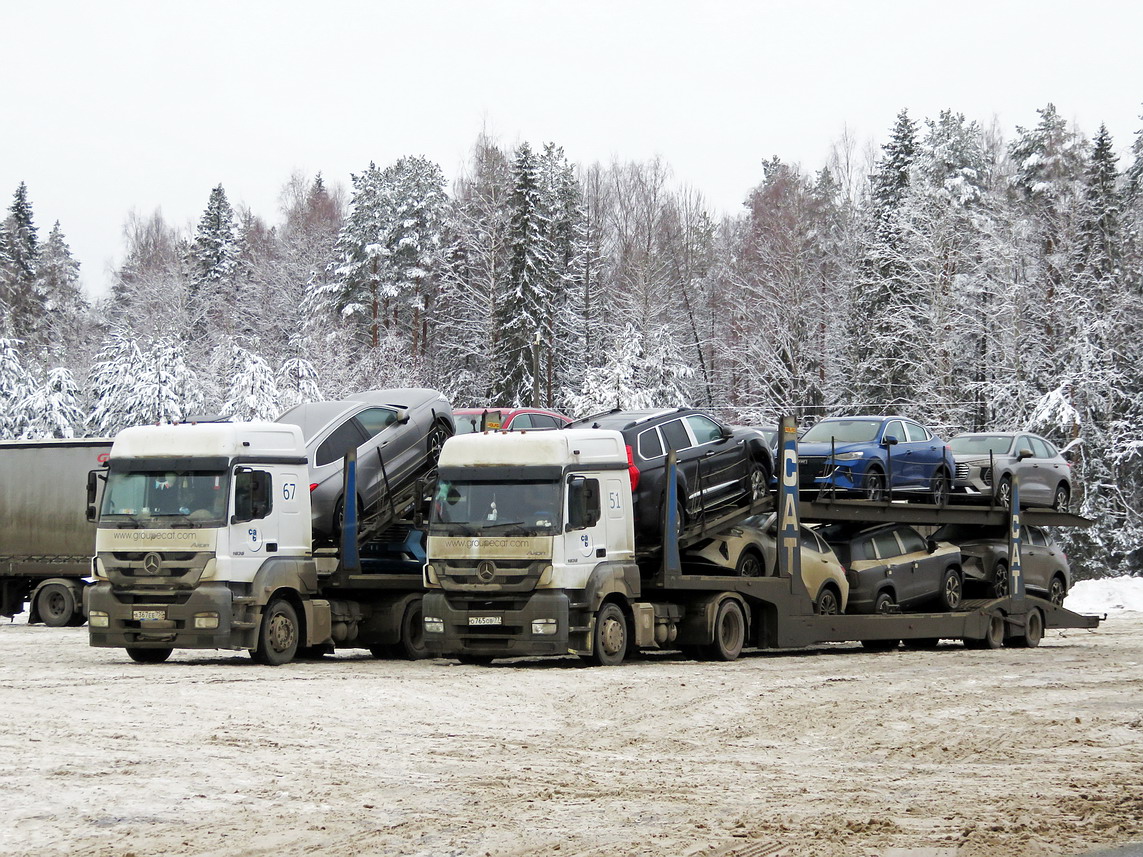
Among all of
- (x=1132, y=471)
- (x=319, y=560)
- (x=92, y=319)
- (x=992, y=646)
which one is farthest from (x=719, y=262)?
(x=319, y=560)

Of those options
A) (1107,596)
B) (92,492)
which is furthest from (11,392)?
(1107,596)

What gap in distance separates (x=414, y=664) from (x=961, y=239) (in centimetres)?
3763

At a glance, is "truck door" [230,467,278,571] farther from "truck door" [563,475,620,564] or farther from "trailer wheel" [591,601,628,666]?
"trailer wheel" [591,601,628,666]

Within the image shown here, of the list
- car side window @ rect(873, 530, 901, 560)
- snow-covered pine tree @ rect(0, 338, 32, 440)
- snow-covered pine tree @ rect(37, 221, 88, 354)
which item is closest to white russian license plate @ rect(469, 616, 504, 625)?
car side window @ rect(873, 530, 901, 560)

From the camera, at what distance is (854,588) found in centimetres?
2206

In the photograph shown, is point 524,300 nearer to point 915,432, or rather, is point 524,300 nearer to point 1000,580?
point 1000,580

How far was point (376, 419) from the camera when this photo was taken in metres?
20.7

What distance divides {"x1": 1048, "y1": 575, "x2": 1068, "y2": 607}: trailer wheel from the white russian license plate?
12.6m

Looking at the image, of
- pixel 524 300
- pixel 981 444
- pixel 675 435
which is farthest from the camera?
pixel 524 300

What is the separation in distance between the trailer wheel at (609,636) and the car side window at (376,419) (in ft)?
14.1

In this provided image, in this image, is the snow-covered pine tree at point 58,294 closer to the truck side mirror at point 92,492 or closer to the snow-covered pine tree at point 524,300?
the snow-covered pine tree at point 524,300

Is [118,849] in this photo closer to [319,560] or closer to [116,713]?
[116,713]

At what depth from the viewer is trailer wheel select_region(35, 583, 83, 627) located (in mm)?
27266

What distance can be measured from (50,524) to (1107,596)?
2470 centimetres
